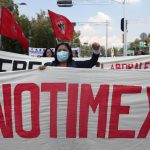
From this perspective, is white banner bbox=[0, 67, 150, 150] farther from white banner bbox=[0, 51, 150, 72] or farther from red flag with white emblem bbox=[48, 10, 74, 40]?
red flag with white emblem bbox=[48, 10, 74, 40]

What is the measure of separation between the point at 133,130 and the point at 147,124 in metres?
0.17

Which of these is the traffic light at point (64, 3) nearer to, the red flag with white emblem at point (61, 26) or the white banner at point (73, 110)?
the red flag with white emblem at point (61, 26)

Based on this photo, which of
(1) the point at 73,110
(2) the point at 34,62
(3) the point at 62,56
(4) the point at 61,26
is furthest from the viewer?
(4) the point at 61,26

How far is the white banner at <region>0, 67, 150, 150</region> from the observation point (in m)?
6.20

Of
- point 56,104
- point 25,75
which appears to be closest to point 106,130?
point 56,104

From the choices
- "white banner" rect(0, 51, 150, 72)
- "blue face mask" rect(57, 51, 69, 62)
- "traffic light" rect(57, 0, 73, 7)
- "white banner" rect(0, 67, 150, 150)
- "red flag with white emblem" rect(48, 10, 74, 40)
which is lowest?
"white banner" rect(0, 67, 150, 150)

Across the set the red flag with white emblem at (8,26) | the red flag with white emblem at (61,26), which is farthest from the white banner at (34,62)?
the red flag with white emblem at (61,26)

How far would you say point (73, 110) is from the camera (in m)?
6.25

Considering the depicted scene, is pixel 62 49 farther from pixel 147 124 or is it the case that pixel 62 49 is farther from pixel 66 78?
pixel 147 124

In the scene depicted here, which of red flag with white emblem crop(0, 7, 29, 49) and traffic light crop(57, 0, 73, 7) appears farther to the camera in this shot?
traffic light crop(57, 0, 73, 7)

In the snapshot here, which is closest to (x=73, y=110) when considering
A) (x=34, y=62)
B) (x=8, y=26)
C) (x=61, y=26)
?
(x=34, y=62)

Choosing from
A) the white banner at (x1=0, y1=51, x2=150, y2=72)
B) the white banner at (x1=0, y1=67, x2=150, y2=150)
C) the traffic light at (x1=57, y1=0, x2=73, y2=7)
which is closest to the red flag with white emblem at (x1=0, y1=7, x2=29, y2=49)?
the white banner at (x1=0, y1=51, x2=150, y2=72)

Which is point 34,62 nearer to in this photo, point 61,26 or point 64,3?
point 61,26

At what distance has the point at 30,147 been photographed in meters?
6.18
